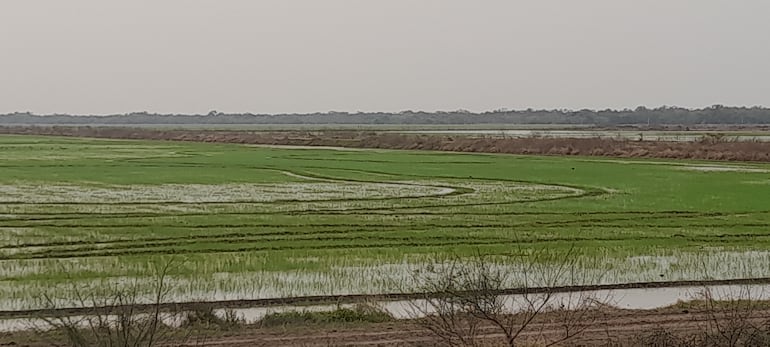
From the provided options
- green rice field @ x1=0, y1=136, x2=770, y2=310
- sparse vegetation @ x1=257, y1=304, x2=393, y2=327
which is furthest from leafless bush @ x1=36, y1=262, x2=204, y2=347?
sparse vegetation @ x1=257, y1=304, x2=393, y2=327

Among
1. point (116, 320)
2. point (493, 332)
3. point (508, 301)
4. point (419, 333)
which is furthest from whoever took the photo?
point (508, 301)

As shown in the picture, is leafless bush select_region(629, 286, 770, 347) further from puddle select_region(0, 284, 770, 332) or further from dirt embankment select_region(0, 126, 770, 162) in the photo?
dirt embankment select_region(0, 126, 770, 162)

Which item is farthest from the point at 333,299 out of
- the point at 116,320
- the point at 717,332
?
the point at 717,332

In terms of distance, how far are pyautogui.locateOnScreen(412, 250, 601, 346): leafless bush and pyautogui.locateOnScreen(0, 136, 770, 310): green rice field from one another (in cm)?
51

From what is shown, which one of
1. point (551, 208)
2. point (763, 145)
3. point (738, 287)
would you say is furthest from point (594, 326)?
point (763, 145)

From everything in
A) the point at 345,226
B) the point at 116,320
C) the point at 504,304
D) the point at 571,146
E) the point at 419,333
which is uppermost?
the point at 116,320

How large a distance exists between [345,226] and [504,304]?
25.3 ft

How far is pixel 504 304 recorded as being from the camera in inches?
423

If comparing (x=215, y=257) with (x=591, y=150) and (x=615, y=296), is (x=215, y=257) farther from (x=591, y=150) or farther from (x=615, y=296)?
(x=591, y=150)

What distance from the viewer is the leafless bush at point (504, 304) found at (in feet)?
26.5

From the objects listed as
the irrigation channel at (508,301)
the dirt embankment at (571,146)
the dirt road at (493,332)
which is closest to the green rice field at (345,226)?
the irrigation channel at (508,301)

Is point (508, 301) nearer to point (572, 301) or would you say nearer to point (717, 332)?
point (572, 301)

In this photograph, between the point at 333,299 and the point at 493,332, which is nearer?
the point at 493,332

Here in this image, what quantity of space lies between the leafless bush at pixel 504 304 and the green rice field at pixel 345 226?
506mm
